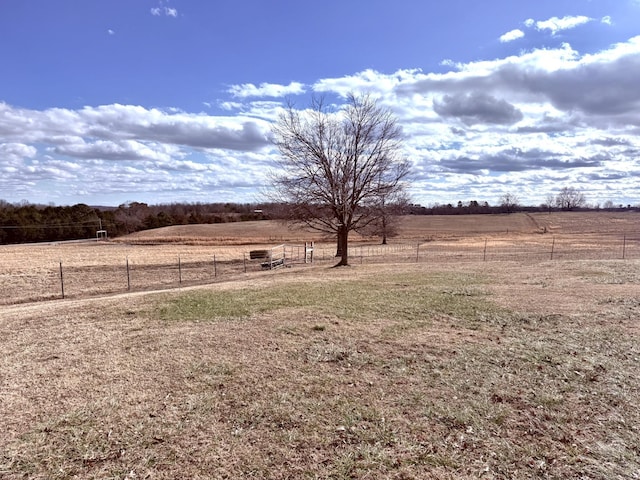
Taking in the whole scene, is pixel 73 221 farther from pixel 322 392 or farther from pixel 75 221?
pixel 322 392

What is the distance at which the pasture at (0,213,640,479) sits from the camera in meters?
3.80

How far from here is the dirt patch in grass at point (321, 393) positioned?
380 cm

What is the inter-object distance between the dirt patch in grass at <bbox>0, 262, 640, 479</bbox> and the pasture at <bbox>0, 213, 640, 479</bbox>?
0.02 m

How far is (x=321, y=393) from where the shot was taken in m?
5.18

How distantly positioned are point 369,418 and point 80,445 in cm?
271

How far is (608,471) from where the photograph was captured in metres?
3.63

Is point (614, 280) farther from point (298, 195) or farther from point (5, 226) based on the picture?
point (5, 226)

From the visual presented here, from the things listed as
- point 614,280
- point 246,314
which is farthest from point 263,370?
point 614,280

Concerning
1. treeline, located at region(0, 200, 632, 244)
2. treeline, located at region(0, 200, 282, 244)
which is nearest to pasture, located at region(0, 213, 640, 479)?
treeline, located at region(0, 200, 632, 244)

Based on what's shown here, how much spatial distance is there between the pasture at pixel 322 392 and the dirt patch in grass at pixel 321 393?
20 mm

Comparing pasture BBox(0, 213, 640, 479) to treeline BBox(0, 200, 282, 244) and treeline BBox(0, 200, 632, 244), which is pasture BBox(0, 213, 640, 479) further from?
treeline BBox(0, 200, 282, 244)

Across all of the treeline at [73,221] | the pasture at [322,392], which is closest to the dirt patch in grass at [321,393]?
the pasture at [322,392]

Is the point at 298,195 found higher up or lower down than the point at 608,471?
higher up

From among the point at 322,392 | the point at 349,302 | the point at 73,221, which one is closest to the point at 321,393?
the point at 322,392
